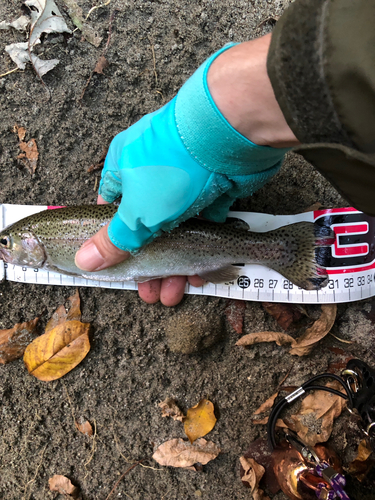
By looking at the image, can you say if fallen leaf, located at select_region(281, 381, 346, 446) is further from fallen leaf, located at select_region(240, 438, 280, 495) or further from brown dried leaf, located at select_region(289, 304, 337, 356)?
brown dried leaf, located at select_region(289, 304, 337, 356)

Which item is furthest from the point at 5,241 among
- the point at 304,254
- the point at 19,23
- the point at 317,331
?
the point at 317,331

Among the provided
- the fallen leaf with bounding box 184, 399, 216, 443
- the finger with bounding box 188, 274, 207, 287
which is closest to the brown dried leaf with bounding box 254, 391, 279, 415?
the fallen leaf with bounding box 184, 399, 216, 443

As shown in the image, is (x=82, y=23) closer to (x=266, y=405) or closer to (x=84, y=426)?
(x=84, y=426)

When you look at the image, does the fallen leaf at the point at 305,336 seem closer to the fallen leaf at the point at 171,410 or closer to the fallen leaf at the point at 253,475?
the fallen leaf at the point at 171,410

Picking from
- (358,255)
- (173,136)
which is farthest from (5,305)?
(358,255)

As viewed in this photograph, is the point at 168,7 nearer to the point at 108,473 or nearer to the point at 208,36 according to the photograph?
the point at 208,36
